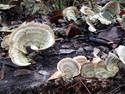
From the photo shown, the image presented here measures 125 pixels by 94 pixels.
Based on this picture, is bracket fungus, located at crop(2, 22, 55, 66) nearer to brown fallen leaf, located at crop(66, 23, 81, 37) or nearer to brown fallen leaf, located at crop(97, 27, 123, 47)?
brown fallen leaf, located at crop(66, 23, 81, 37)

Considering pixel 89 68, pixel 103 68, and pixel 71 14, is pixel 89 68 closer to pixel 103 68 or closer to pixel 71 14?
pixel 103 68

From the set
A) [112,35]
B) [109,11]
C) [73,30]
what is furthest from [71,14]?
[112,35]

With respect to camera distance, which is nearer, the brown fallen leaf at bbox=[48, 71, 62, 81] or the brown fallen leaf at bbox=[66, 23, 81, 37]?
the brown fallen leaf at bbox=[48, 71, 62, 81]

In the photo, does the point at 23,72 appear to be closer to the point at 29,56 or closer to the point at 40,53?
the point at 29,56

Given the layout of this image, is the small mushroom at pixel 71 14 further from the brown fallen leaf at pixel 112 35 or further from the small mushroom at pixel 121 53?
the small mushroom at pixel 121 53

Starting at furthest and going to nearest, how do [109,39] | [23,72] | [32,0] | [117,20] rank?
[32,0] < [117,20] < [109,39] < [23,72]

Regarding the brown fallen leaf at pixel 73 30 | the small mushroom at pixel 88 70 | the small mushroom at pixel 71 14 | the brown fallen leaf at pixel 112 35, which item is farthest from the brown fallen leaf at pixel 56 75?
the small mushroom at pixel 71 14

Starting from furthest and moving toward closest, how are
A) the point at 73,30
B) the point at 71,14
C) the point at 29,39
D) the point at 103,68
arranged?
the point at 71,14
the point at 73,30
the point at 29,39
the point at 103,68

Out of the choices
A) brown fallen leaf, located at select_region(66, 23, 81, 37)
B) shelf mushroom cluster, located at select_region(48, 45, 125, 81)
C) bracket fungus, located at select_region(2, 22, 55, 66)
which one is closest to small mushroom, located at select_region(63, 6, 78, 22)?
brown fallen leaf, located at select_region(66, 23, 81, 37)

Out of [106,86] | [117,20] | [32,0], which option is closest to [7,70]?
[106,86]
